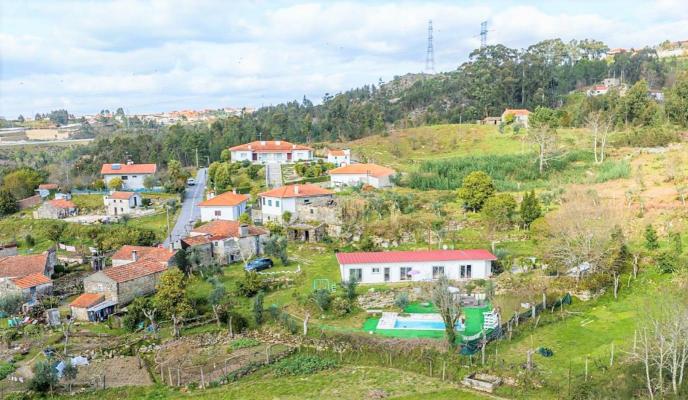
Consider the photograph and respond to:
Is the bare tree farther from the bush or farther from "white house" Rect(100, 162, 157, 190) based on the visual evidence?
"white house" Rect(100, 162, 157, 190)

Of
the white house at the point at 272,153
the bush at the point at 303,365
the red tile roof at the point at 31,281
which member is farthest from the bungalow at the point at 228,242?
the white house at the point at 272,153

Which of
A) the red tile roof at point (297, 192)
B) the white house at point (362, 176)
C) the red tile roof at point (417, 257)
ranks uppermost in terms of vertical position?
the white house at point (362, 176)

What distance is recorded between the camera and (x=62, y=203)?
1747 inches

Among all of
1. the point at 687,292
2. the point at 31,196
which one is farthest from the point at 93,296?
the point at 31,196

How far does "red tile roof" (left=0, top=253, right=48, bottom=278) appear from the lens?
28.2 meters

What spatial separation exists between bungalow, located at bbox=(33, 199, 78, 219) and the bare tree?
3556 cm

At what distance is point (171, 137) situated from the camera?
229ft

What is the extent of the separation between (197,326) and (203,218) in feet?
56.4

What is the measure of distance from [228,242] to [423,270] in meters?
11.4

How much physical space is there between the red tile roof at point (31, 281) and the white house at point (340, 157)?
94.8ft

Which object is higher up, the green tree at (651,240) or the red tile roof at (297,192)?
the red tile roof at (297,192)

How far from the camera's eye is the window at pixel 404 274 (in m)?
25.8

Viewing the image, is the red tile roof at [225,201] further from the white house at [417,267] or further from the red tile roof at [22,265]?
the white house at [417,267]

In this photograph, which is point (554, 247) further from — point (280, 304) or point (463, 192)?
point (280, 304)
